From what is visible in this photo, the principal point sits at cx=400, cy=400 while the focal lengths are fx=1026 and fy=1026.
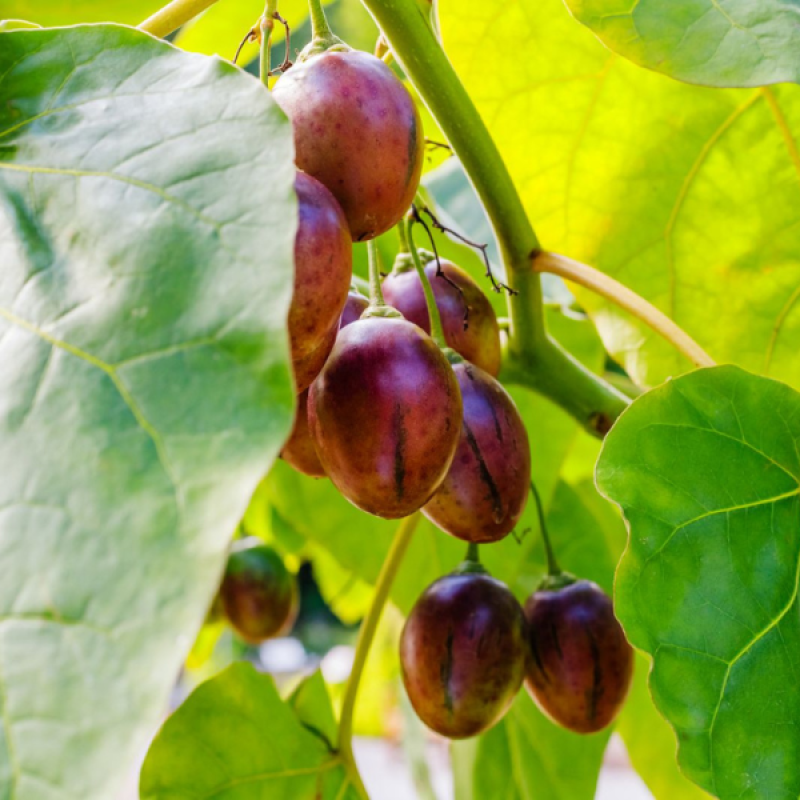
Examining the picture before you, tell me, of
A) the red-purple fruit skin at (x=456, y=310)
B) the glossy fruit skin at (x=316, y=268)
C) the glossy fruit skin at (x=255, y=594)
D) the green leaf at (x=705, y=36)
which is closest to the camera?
the glossy fruit skin at (x=316, y=268)

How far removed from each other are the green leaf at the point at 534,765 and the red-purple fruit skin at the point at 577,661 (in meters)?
0.32

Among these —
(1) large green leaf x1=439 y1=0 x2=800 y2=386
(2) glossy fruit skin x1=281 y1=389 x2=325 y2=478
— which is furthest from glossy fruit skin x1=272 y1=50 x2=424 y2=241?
(1) large green leaf x1=439 y1=0 x2=800 y2=386

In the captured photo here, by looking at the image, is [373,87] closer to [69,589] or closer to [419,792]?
[69,589]

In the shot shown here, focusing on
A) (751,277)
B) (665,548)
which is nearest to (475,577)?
(665,548)

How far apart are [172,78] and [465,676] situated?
1.50 feet

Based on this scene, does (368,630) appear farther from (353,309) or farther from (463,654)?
(353,309)

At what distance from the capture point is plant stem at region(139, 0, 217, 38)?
23.5 inches

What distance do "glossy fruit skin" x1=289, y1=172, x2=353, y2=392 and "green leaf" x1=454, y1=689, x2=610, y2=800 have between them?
2.42ft

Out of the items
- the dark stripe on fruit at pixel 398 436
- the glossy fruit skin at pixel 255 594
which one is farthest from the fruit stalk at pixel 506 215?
the glossy fruit skin at pixel 255 594

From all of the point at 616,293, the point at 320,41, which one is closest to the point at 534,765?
the point at 616,293

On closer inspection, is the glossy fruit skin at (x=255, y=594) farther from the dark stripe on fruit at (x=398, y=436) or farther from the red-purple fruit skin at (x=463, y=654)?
the dark stripe on fruit at (x=398, y=436)

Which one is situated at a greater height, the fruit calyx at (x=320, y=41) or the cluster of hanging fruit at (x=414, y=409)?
the fruit calyx at (x=320, y=41)

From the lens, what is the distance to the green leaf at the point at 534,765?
1.09 metres

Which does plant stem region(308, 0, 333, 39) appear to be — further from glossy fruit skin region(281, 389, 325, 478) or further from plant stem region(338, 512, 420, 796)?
plant stem region(338, 512, 420, 796)
